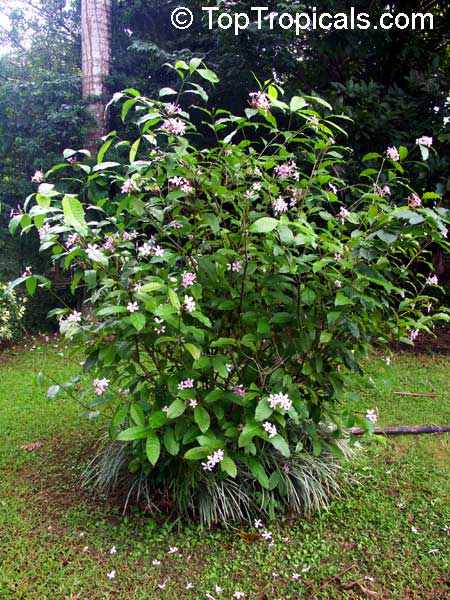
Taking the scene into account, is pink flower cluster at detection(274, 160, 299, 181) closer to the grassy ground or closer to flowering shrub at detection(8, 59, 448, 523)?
flowering shrub at detection(8, 59, 448, 523)

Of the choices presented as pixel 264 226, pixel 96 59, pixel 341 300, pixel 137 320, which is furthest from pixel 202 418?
pixel 96 59

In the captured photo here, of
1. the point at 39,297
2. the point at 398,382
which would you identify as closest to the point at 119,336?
the point at 398,382

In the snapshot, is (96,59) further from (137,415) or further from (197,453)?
(197,453)

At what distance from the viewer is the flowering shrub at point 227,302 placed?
5.27 feet

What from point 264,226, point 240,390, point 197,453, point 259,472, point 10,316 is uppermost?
point 264,226

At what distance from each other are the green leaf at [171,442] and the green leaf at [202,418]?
11 centimetres

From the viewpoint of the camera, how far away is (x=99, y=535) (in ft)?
6.06

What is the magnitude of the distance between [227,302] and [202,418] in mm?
424

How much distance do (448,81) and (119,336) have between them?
4039 millimetres

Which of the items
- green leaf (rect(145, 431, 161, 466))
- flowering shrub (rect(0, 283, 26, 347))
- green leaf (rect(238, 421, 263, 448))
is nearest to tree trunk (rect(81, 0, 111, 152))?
flowering shrub (rect(0, 283, 26, 347))

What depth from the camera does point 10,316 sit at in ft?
16.5

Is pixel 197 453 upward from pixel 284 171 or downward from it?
downward

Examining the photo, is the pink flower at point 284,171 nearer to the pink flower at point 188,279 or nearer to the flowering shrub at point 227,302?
the flowering shrub at point 227,302

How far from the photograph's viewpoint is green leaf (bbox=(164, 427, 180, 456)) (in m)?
1.65
